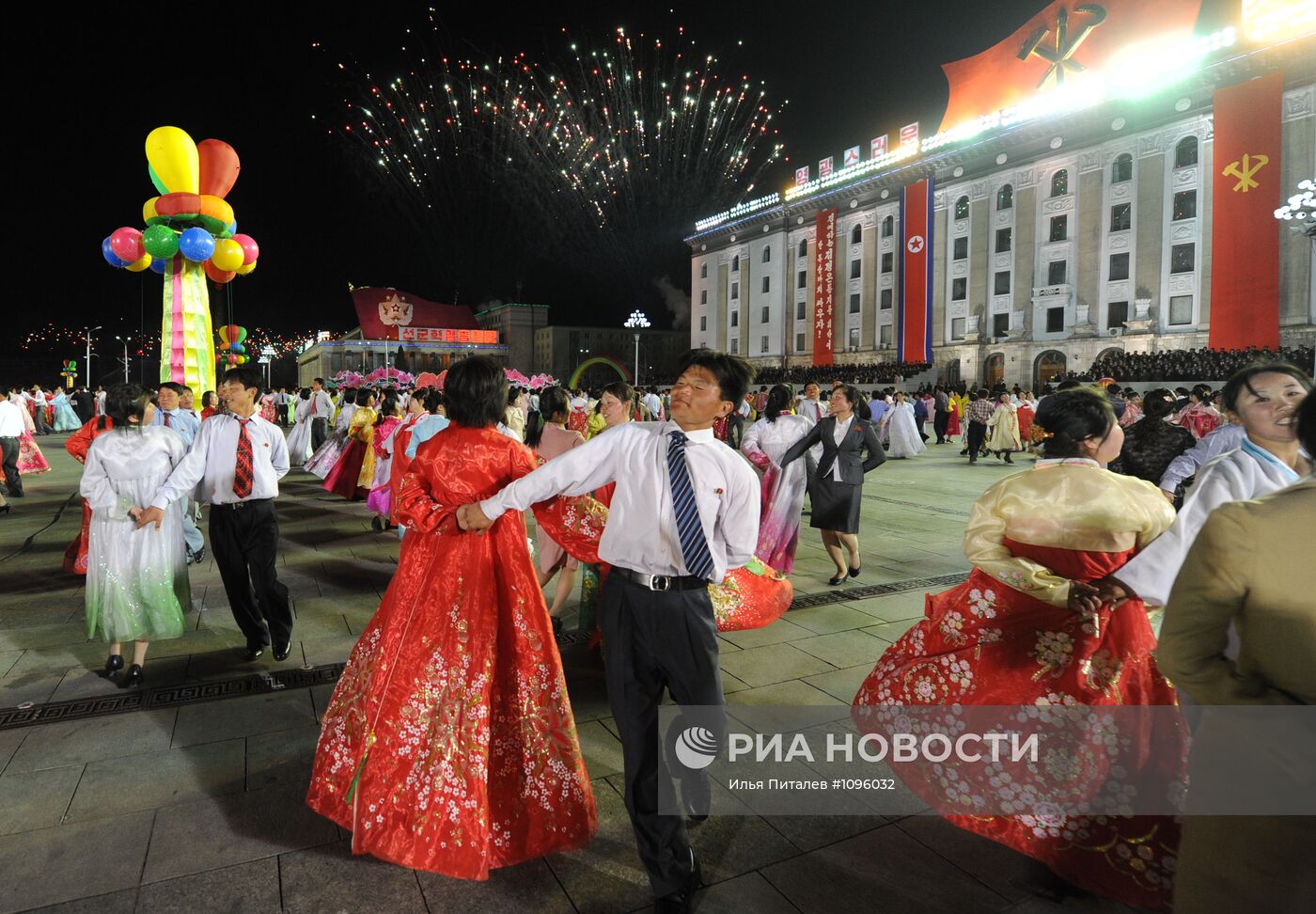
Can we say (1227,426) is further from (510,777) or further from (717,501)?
(510,777)

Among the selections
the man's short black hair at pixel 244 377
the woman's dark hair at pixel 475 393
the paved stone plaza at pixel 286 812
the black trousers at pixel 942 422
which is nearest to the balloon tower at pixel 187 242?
the paved stone plaza at pixel 286 812

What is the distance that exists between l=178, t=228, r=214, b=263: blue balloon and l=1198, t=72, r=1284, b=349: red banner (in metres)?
32.4

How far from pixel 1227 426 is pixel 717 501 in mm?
5257

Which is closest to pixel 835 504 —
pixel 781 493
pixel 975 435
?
pixel 781 493

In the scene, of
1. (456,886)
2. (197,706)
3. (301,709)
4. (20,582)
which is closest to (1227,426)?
(456,886)

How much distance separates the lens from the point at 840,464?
6.30 m

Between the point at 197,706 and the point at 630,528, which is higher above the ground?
the point at 630,528

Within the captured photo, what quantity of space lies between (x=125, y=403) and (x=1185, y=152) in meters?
38.1

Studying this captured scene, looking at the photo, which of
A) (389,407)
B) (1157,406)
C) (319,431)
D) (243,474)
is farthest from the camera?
(319,431)

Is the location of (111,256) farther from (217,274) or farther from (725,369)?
(725,369)

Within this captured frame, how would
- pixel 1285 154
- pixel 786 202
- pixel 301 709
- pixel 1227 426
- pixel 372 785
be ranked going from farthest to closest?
1. pixel 786 202
2. pixel 1285 154
3. pixel 1227 426
4. pixel 301 709
5. pixel 372 785

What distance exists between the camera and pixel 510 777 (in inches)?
104

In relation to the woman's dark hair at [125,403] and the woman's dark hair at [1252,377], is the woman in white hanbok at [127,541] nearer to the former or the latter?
the woman's dark hair at [125,403]

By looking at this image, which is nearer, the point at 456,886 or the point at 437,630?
the point at 456,886
